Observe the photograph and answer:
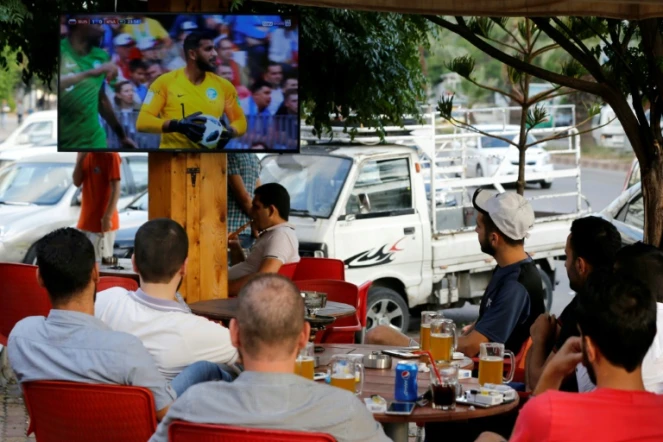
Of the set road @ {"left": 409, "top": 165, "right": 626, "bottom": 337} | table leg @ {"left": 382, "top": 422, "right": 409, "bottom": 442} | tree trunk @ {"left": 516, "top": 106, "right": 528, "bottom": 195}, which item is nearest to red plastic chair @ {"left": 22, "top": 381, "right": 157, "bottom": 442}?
table leg @ {"left": 382, "top": 422, "right": 409, "bottom": 442}

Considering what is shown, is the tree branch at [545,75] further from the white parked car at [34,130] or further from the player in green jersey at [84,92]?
the white parked car at [34,130]

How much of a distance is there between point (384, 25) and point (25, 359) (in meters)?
6.70

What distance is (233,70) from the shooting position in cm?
760

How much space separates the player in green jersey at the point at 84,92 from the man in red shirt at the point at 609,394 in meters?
4.70

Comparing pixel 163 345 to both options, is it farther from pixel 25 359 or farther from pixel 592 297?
pixel 592 297

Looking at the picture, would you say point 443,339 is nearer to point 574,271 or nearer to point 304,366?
point 574,271

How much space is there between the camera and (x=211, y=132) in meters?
7.60

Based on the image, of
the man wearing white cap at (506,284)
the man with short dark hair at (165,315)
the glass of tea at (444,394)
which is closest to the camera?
the glass of tea at (444,394)

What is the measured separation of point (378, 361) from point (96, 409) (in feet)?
5.23

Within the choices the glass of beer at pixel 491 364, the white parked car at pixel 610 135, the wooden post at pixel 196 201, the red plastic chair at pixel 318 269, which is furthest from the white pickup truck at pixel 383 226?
the white parked car at pixel 610 135

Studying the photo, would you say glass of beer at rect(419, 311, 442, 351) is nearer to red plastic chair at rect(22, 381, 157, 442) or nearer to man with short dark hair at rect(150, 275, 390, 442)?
red plastic chair at rect(22, 381, 157, 442)

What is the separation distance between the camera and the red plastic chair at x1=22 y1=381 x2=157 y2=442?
4.13 metres

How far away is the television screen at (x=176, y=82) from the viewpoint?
753 cm

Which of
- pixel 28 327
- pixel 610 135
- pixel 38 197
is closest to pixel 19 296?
pixel 28 327
